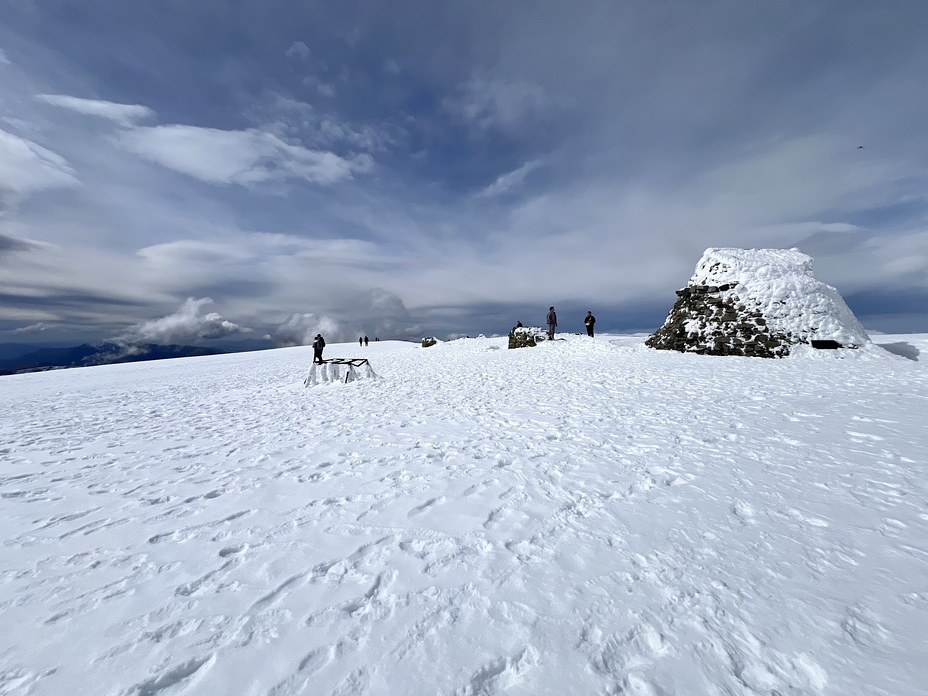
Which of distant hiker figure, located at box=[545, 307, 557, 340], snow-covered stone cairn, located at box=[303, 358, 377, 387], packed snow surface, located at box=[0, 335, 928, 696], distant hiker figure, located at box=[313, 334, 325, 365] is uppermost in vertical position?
distant hiker figure, located at box=[545, 307, 557, 340]

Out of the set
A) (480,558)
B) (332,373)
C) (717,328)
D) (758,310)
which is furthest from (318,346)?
(758,310)

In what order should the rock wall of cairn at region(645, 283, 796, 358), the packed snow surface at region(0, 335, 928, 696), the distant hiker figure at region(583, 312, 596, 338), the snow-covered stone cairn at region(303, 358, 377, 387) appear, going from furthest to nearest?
the distant hiker figure at region(583, 312, 596, 338) → the rock wall of cairn at region(645, 283, 796, 358) → the snow-covered stone cairn at region(303, 358, 377, 387) → the packed snow surface at region(0, 335, 928, 696)

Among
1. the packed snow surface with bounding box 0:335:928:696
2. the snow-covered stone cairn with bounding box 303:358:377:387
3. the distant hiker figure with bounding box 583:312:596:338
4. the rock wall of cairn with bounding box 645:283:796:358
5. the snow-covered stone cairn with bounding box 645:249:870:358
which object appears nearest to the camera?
the packed snow surface with bounding box 0:335:928:696

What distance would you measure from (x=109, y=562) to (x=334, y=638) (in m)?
2.94

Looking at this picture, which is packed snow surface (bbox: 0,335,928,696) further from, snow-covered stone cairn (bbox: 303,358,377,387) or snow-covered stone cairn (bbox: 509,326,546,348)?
snow-covered stone cairn (bbox: 509,326,546,348)

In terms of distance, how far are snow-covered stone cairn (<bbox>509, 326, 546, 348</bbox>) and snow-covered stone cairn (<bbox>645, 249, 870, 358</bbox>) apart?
947 cm

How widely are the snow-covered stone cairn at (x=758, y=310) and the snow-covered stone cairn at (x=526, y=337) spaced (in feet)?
31.1

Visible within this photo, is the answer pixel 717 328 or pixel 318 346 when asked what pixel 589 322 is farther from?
pixel 318 346

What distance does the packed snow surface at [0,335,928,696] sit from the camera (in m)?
2.48

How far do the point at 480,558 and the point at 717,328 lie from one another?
20.5 metres

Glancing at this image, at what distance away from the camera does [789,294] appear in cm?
1802

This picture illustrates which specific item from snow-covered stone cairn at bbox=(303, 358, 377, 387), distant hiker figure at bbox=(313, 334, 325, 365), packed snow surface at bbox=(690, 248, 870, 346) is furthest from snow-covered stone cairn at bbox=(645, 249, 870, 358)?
distant hiker figure at bbox=(313, 334, 325, 365)

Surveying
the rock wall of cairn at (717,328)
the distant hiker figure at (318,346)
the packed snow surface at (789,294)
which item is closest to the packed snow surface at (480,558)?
the distant hiker figure at (318,346)

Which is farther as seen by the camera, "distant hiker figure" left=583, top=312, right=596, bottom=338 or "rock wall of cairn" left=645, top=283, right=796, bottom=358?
"distant hiker figure" left=583, top=312, right=596, bottom=338
